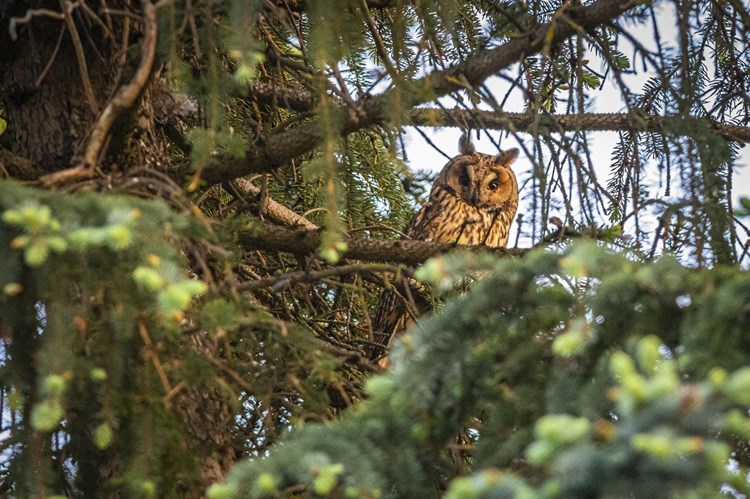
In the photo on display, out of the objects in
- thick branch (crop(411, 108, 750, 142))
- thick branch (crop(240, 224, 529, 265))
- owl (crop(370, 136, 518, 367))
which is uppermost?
owl (crop(370, 136, 518, 367))

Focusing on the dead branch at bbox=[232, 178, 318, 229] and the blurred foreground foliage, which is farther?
the dead branch at bbox=[232, 178, 318, 229]

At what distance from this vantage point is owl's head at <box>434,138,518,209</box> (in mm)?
4234

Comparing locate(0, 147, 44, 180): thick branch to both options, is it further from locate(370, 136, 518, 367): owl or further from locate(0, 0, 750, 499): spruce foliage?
locate(370, 136, 518, 367): owl

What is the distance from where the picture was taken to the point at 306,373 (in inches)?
81.4

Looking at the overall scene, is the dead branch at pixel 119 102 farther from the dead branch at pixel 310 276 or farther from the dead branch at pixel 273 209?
the dead branch at pixel 273 209

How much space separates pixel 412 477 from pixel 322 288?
1886 millimetres

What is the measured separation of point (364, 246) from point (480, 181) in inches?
76.8

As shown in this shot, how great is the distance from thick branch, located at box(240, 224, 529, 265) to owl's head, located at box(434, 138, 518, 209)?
5.99ft

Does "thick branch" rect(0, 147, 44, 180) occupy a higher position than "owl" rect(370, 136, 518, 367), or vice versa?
"owl" rect(370, 136, 518, 367)

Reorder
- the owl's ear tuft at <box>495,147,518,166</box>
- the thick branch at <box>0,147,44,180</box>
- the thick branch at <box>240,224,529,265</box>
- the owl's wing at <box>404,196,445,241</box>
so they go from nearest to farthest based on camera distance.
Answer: the thick branch at <box>0,147,44,180</box>
the thick branch at <box>240,224,529,265</box>
the owl's wing at <box>404,196,445,241</box>
the owl's ear tuft at <box>495,147,518,166</box>

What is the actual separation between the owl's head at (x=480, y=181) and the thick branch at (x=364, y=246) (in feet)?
5.99

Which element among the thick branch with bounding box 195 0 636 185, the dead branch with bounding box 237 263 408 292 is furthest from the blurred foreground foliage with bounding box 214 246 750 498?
the thick branch with bounding box 195 0 636 185

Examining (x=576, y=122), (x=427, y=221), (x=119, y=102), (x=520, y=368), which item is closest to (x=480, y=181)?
(x=427, y=221)

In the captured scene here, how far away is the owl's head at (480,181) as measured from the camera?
4234 millimetres
